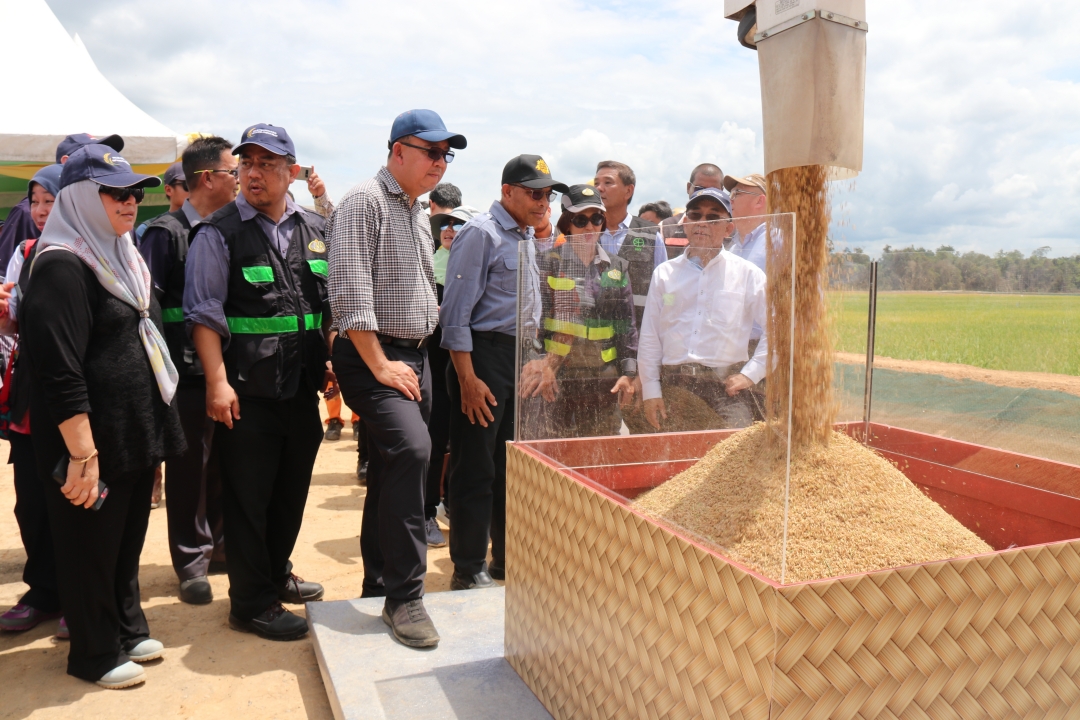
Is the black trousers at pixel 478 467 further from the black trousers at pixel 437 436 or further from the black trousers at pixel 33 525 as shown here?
the black trousers at pixel 33 525

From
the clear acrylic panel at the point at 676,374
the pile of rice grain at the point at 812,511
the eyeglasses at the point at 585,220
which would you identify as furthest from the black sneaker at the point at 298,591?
the eyeglasses at the point at 585,220

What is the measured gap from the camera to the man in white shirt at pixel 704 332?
5.77ft

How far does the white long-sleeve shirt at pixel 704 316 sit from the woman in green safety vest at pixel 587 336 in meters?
0.09

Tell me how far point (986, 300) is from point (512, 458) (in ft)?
5.25

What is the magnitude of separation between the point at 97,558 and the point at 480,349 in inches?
64.3

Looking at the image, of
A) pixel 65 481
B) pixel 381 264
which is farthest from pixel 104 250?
pixel 381 264

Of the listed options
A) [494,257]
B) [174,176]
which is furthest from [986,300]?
[174,176]

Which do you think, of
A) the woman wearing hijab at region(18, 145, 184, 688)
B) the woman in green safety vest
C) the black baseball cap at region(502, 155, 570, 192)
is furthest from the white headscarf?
the black baseball cap at region(502, 155, 570, 192)

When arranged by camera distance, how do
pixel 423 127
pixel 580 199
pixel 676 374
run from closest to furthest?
pixel 676 374 < pixel 423 127 < pixel 580 199

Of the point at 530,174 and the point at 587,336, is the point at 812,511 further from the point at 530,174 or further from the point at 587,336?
the point at 530,174

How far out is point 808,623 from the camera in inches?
56.8

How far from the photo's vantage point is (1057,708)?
5.44 feet

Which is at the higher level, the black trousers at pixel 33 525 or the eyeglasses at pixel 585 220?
the eyeglasses at pixel 585 220

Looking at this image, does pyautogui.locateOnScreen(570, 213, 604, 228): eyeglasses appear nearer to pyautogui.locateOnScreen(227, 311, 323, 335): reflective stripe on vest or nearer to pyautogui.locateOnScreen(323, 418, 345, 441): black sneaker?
pyautogui.locateOnScreen(227, 311, 323, 335): reflective stripe on vest
